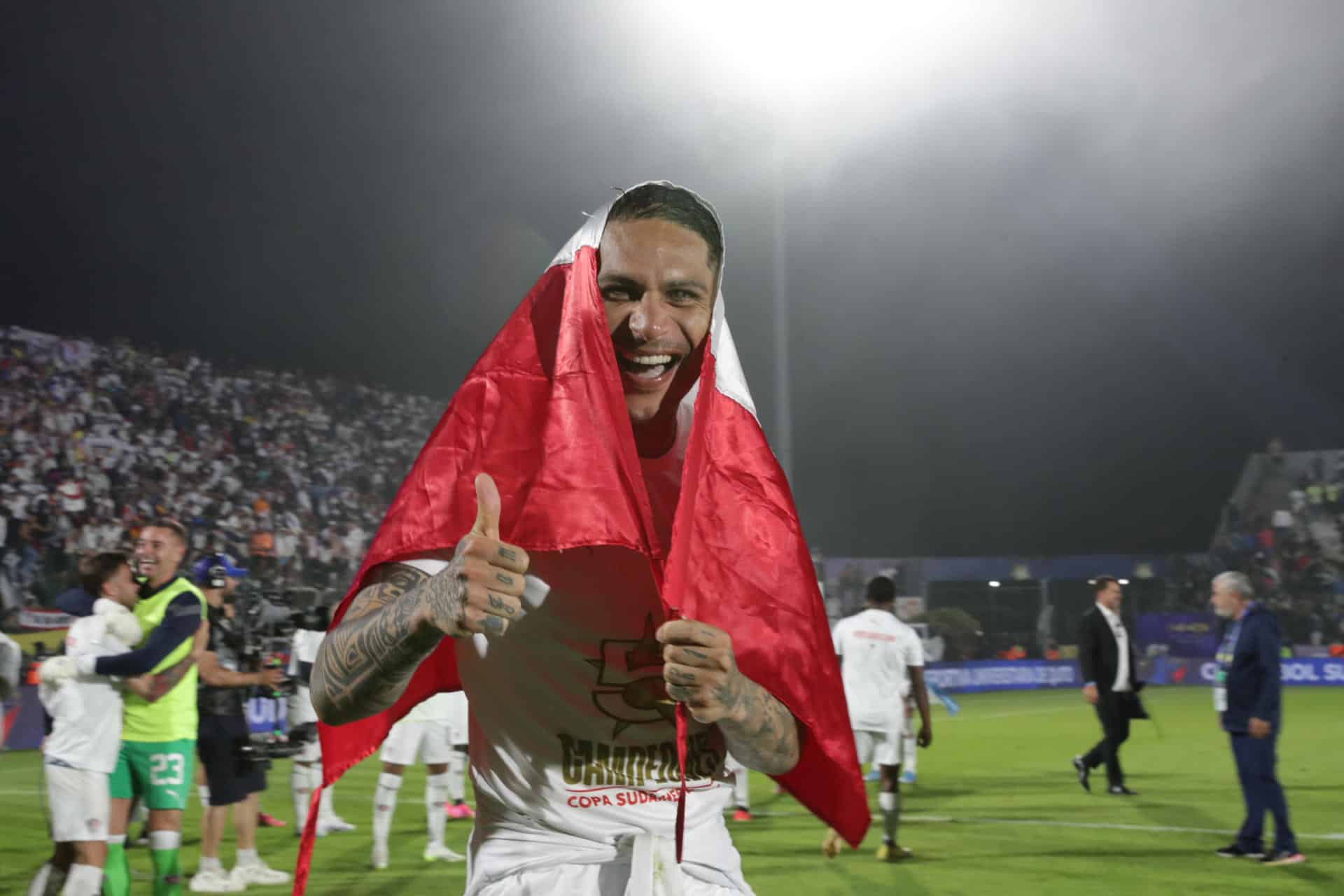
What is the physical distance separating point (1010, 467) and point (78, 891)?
49.1 meters

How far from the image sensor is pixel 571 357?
1989 mm

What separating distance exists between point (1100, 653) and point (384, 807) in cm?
721

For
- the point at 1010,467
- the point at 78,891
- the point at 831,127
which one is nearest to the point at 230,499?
the point at 831,127

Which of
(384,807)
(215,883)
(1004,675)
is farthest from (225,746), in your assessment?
(1004,675)

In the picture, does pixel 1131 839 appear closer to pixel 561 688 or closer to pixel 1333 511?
pixel 561 688

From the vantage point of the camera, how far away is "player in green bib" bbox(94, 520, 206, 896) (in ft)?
21.8

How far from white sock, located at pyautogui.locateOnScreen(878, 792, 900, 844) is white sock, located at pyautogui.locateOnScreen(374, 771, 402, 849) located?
371cm

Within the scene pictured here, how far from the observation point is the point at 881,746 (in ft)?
31.9

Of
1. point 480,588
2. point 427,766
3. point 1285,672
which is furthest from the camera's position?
point 1285,672

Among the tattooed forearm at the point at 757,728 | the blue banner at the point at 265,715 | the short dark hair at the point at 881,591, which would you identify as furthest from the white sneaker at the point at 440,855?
the tattooed forearm at the point at 757,728

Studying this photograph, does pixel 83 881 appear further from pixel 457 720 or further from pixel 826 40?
pixel 826 40

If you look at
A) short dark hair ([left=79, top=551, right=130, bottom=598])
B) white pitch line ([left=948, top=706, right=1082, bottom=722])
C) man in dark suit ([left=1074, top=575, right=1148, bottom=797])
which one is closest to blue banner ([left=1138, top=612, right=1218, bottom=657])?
white pitch line ([left=948, top=706, right=1082, bottom=722])

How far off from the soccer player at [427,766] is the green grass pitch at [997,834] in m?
0.21

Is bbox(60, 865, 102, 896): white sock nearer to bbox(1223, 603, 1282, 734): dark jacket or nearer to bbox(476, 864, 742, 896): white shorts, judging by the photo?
bbox(476, 864, 742, 896): white shorts
